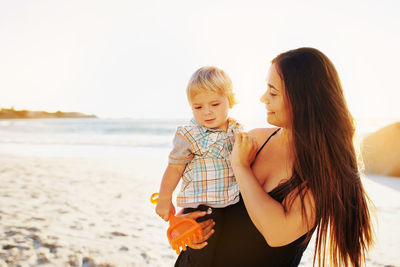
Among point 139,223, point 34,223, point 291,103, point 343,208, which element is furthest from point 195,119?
point 34,223

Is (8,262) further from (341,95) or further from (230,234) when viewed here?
(341,95)

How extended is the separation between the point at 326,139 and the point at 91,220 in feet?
12.3

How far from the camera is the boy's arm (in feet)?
5.78

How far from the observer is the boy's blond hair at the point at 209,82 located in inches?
70.6

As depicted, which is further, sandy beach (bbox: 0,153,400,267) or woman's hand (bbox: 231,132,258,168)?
sandy beach (bbox: 0,153,400,267)

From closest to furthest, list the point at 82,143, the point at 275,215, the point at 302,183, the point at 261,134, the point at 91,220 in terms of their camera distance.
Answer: the point at 275,215 < the point at 302,183 < the point at 261,134 < the point at 91,220 < the point at 82,143

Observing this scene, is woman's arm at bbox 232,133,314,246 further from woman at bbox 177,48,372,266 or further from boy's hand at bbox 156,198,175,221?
boy's hand at bbox 156,198,175,221

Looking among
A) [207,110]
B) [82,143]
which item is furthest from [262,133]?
[82,143]

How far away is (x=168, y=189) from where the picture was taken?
1.77m

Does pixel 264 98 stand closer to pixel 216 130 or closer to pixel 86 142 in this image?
pixel 216 130

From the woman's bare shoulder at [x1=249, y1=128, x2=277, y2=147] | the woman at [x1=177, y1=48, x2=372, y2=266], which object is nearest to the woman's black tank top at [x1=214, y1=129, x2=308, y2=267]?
the woman at [x1=177, y1=48, x2=372, y2=266]

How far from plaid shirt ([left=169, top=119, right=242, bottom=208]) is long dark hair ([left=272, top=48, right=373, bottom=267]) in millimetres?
424

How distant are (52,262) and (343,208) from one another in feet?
9.18

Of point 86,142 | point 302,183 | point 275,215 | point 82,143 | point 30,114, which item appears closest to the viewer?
point 275,215
